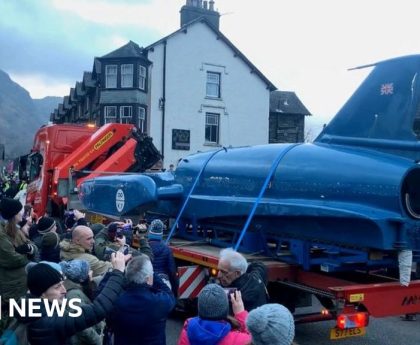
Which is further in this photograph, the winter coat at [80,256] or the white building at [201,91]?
the white building at [201,91]

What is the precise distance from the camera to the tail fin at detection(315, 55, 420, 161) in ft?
20.2

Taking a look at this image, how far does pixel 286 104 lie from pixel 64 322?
37110 millimetres

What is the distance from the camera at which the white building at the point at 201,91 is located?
31016 millimetres

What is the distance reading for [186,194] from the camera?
8.57 metres

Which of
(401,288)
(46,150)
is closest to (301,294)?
(401,288)

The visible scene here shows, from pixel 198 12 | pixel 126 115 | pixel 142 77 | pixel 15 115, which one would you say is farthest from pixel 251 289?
pixel 15 115

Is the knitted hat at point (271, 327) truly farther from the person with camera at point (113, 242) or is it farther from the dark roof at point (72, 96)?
the dark roof at point (72, 96)

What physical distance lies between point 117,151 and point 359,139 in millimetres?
8236

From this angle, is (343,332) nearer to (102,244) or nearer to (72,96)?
(102,244)

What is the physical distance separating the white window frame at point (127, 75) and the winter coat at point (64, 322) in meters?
27.8

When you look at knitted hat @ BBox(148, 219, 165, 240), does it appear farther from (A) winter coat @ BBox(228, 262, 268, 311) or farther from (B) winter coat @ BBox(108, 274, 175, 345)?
(B) winter coat @ BBox(108, 274, 175, 345)

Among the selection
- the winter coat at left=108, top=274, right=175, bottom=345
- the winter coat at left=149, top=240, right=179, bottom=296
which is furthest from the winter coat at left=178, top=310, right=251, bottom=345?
the winter coat at left=149, top=240, right=179, bottom=296

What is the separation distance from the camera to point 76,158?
44.6 ft

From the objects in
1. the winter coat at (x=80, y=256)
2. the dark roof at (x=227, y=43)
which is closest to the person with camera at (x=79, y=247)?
the winter coat at (x=80, y=256)
